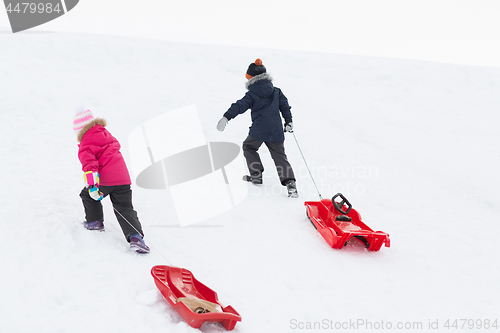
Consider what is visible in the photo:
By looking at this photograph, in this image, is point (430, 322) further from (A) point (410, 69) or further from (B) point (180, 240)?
(A) point (410, 69)

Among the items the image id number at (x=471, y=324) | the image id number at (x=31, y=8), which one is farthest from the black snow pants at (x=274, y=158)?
the image id number at (x=31, y=8)

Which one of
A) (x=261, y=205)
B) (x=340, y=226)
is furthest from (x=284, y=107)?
(x=340, y=226)

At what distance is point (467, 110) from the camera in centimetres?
943

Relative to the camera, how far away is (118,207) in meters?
3.64

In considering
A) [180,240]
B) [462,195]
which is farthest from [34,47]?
[462,195]

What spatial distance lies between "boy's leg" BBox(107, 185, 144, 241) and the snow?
19cm

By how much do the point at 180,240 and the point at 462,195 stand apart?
4.70 m

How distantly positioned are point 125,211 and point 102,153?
0.59 meters

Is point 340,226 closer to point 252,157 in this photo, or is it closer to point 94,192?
point 252,157

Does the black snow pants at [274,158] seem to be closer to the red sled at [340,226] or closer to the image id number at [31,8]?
the red sled at [340,226]

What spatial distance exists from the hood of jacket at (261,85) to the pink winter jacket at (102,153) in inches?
97.4

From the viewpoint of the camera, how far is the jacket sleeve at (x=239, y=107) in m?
5.32

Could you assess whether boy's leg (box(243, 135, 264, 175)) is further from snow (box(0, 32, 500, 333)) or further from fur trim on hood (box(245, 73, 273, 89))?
fur trim on hood (box(245, 73, 273, 89))
